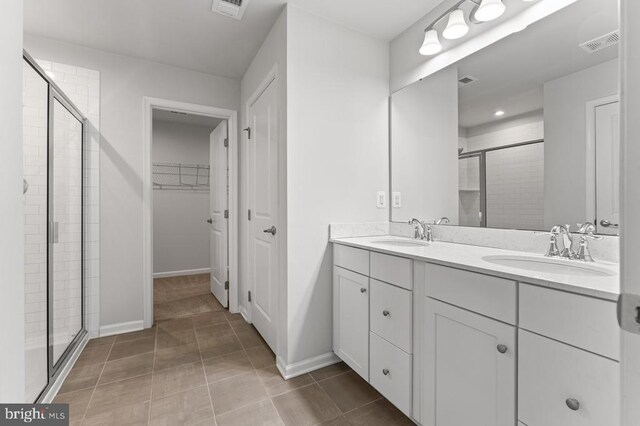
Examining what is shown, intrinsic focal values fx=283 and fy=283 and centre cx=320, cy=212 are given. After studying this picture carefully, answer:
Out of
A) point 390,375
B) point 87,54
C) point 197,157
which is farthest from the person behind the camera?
point 197,157

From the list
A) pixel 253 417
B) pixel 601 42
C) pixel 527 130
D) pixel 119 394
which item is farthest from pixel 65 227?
pixel 601 42

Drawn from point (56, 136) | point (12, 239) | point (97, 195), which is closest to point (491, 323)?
point (12, 239)

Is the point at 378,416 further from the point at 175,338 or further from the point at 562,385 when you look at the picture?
the point at 175,338

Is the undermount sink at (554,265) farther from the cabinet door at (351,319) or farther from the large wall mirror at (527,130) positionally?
the cabinet door at (351,319)

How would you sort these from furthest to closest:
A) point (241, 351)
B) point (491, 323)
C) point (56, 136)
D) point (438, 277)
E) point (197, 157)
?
1. point (197, 157)
2. point (241, 351)
3. point (56, 136)
4. point (438, 277)
5. point (491, 323)

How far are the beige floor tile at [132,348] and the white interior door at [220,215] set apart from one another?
82cm

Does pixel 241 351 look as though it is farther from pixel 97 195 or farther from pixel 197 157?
pixel 197 157

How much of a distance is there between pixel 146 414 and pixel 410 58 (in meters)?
2.67

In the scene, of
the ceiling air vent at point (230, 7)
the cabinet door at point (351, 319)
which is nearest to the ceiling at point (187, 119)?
the ceiling air vent at point (230, 7)

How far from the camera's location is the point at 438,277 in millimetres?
1173

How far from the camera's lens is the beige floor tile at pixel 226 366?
1794mm

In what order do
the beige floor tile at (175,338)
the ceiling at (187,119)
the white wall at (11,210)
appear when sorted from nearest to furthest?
the white wall at (11,210) < the beige floor tile at (175,338) < the ceiling at (187,119)

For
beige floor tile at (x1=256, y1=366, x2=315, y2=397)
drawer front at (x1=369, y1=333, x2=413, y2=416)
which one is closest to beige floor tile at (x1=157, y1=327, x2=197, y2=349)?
beige floor tile at (x1=256, y1=366, x2=315, y2=397)

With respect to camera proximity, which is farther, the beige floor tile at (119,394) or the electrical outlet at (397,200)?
the electrical outlet at (397,200)
